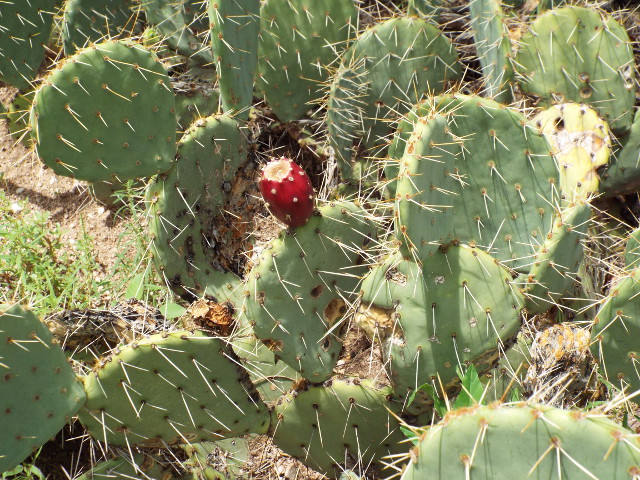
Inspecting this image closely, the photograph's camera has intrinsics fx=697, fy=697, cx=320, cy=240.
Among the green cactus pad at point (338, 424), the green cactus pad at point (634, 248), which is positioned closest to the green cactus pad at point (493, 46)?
the green cactus pad at point (634, 248)

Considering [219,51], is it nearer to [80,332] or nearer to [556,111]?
[80,332]

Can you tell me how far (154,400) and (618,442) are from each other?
111 cm

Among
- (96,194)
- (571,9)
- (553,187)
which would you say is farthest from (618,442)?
(96,194)

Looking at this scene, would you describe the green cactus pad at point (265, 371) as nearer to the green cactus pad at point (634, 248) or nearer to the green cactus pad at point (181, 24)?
the green cactus pad at point (634, 248)

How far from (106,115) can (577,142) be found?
1.53 m

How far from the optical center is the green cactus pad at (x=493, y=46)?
2520 millimetres

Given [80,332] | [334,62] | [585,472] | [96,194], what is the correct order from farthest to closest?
[96,194]
[334,62]
[80,332]
[585,472]

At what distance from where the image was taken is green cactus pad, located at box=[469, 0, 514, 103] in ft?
8.27

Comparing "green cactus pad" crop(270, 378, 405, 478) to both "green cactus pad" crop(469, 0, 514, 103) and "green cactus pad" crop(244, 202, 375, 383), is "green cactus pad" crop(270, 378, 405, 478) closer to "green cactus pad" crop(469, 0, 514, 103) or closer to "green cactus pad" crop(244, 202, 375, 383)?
"green cactus pad" crop(244, 202, 375, 383)

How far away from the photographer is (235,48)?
7.62 ft

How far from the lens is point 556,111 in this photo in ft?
8.14

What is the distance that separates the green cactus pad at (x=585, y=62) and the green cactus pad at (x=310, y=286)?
3.54ft

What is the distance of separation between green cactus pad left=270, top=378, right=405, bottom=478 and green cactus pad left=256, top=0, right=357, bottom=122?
1277mm

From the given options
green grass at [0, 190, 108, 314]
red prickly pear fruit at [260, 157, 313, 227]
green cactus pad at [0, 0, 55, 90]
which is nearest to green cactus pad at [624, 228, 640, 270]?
red prickly pear fruit at [260, 157, 313, 227]
